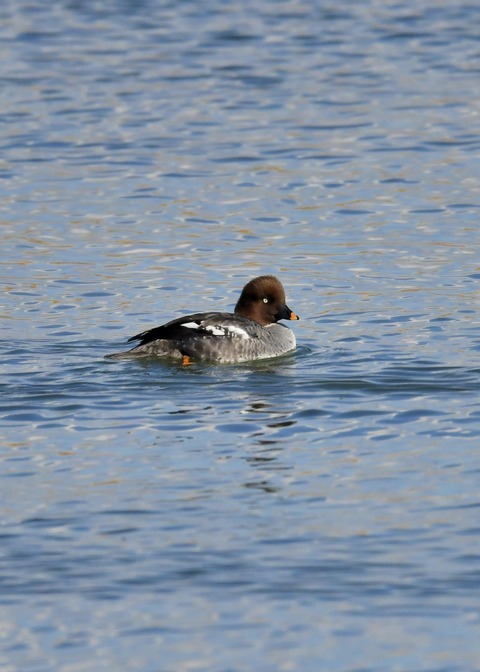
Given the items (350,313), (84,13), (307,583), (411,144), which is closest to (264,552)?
(307,583)

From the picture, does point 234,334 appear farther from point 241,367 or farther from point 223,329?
point 241,367

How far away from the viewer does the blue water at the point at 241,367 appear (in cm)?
850

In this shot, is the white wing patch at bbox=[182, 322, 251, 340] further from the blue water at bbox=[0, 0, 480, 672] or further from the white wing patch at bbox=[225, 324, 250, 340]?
the blue water at bbox=[0, 0, 480, 672]

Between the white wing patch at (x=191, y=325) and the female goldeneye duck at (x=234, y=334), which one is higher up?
the white wing patch at (x=191, y=325)

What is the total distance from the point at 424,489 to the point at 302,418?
1945 mm

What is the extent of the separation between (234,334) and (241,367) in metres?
0.34

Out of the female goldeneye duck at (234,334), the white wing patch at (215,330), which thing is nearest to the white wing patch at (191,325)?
the female goldeneye duck at (234,334)

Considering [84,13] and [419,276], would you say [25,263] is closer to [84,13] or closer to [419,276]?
[419,276]

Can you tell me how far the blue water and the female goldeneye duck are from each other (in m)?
0.24

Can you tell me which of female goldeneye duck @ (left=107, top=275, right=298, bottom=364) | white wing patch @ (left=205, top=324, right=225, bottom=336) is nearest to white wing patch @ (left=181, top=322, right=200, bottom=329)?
female goldeneye duck @ (left=107, top=275, right=298, bottom=364)

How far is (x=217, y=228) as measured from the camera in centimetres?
1903

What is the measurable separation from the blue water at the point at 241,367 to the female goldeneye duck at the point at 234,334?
0.24 meters

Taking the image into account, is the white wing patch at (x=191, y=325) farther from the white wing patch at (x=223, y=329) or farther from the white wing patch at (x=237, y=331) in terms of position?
the white wing patch at (x=237, y=331)

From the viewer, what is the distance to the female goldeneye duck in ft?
45.3
